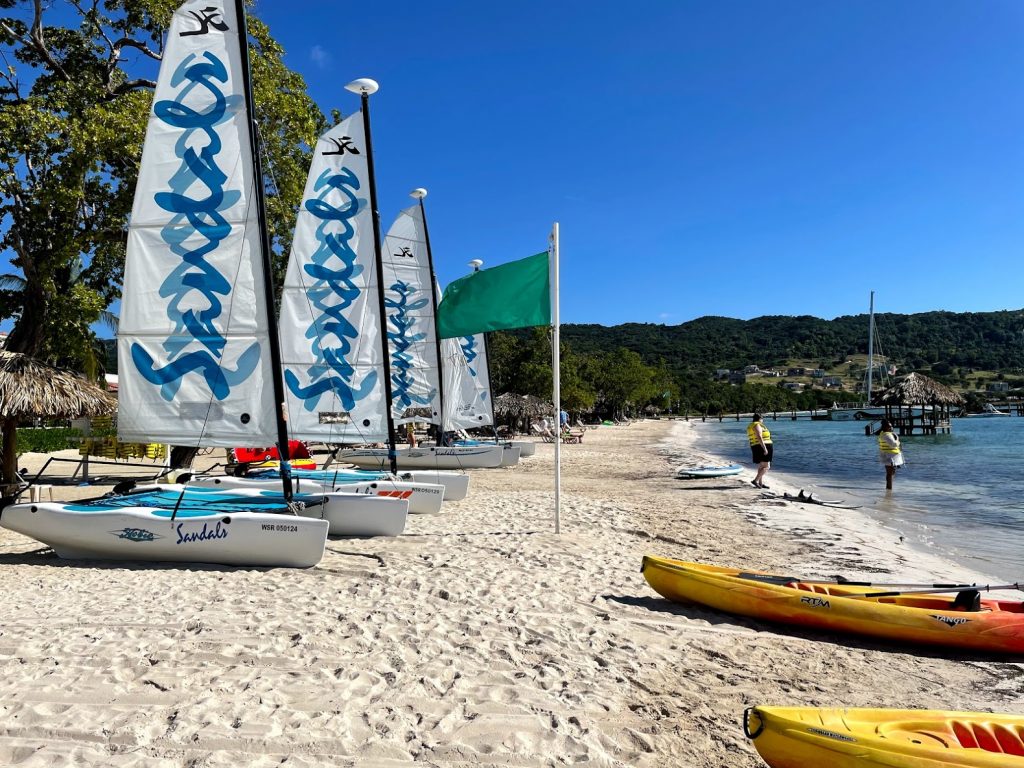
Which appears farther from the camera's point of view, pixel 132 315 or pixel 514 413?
pixel 514 413

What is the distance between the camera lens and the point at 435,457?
18.4 meters

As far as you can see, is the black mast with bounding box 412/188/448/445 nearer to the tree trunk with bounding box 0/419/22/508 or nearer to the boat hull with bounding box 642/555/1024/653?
the tree trunk with bounding box 0/419/22/508

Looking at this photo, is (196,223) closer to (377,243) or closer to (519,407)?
(377,243)

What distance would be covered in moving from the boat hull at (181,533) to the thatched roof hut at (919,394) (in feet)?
172

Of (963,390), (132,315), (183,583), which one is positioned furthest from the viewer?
(963,390)

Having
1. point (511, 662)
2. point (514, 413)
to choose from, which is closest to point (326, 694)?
point (511, 662)

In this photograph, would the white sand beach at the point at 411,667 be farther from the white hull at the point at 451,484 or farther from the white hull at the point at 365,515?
the white hull at the point at 451,484

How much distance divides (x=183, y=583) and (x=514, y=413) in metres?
36.8

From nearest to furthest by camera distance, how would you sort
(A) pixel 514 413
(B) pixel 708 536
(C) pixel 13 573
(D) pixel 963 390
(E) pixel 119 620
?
(E) pixel 119 620
(C) pixel 13 573
(B) pixel 708 536
(A) pixel 514 413
(D) pixel 963 390

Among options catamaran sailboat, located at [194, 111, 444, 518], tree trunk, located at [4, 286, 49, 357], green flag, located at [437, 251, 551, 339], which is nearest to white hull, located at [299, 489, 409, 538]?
catamaran sailboat, located at [194, 111, 444, 518]

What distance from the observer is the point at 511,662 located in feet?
14.9

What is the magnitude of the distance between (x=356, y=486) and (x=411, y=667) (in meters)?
5.63

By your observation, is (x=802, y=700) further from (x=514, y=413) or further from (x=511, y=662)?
(x=514, y=413)

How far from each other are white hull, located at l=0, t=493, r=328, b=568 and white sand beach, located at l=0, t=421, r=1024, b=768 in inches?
7.3
